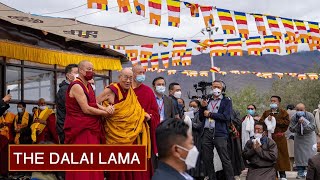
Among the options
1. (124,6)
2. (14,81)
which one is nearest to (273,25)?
(124,6)

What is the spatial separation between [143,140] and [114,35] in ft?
15.0

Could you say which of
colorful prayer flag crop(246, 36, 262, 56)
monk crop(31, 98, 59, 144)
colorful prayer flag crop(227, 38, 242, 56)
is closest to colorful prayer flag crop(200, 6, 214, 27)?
monk crop(31, 98, 59, 144)

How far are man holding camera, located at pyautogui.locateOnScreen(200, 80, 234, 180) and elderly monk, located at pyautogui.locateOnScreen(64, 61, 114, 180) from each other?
257cm

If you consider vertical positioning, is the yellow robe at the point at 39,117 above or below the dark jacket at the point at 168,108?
below

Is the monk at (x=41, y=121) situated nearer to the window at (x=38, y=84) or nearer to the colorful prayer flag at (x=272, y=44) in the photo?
the window at (x=38, y=84)

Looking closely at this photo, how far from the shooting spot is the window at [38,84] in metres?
11.6

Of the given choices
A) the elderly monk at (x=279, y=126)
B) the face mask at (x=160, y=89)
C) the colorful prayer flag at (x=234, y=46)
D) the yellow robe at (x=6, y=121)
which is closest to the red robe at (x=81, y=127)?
the face mask at (x=160, y=89)

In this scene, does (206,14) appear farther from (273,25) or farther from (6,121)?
(6,121)

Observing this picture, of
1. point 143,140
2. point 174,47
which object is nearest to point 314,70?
point 174,47

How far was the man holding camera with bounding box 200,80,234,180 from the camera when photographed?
9.09m

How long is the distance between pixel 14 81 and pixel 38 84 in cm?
64

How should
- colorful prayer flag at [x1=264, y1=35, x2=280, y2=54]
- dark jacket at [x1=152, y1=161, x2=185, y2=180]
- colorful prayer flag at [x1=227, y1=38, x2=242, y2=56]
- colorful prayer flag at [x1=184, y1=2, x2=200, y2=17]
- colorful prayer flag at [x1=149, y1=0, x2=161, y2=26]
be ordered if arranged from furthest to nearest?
colorful prayer flag at [x1=227, y1=38, x2=242, y2=56] → colorful prayer flag at [x1=264, y1=35, x2=280, y2=54] → colorful prayer flag at [x1=184, y1=2, x2=200, y2=17] → colorful prayer flag at [x1=149, y1=0, x2=161, y2=26] → dark jacket at [x1=152, y1=161, x2=185, y2=180]

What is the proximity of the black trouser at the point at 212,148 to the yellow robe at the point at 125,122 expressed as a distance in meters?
2.24

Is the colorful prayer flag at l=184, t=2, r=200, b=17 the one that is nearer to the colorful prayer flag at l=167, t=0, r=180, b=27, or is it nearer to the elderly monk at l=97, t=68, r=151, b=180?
the colorful prayer flag at l=167, t=0, r=180, b=27
